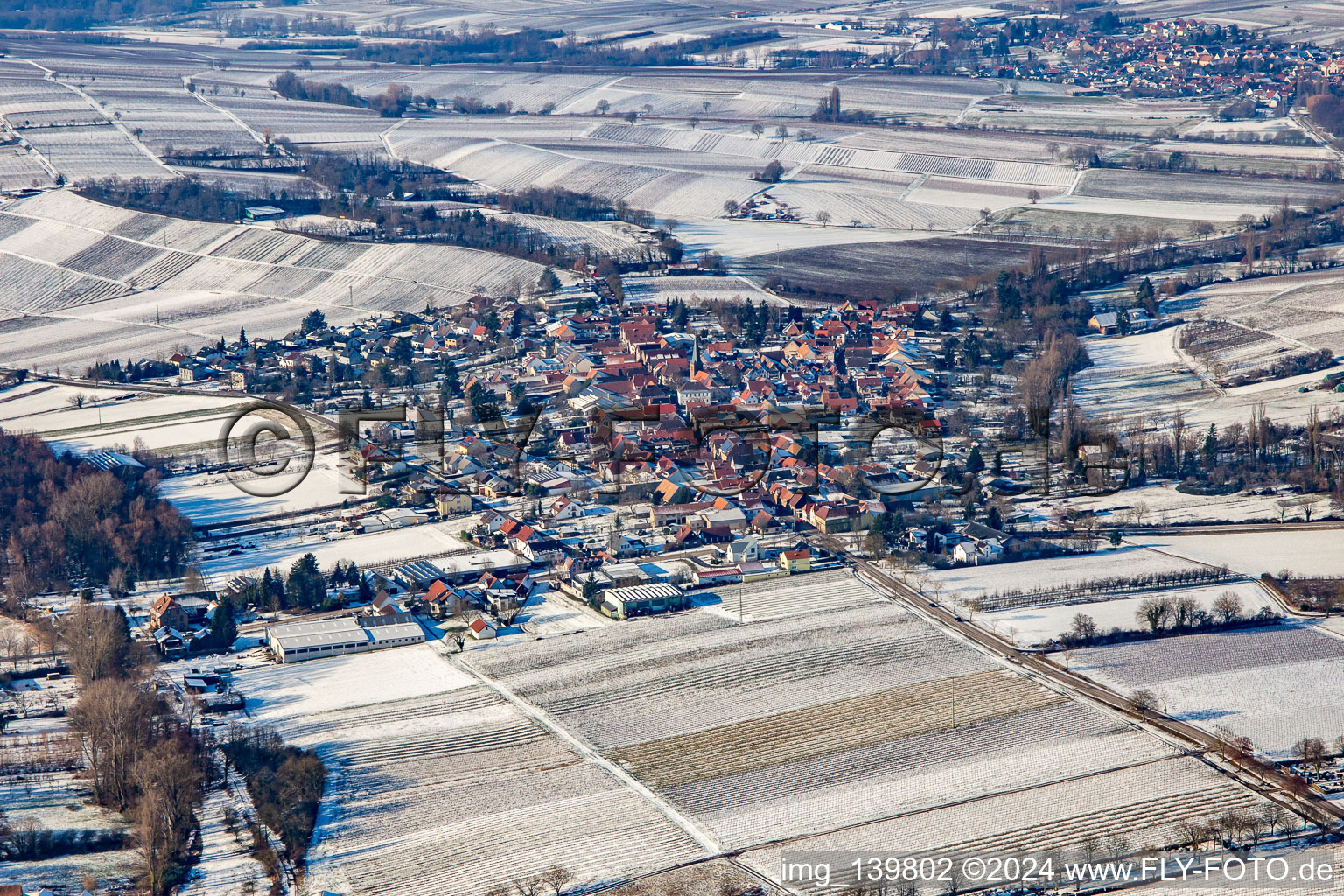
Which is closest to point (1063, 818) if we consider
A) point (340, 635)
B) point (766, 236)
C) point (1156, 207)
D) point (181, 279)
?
point (340, 635)

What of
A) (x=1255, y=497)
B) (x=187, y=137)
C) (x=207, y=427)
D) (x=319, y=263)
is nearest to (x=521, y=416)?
(x=207, y=427)

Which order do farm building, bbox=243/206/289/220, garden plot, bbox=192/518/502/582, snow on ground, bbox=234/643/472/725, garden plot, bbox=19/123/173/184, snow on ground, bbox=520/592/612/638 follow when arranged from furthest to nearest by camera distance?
garden plot, bbox=19/123/173/184 → farm building, bbox=243/206/289/220 → garden plot, bbox=192/518/502/582 → snow on ground, bbox=520/592/612/638 → snow on ground, bbox=234/643/472/725

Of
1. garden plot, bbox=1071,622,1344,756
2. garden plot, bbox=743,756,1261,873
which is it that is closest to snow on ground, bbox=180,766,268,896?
garden plot, bbox=743,756,1261,873

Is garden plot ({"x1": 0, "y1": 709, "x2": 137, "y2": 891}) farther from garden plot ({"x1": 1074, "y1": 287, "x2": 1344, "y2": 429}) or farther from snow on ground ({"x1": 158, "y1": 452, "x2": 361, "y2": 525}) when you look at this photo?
garden plot ({"x1": 1074, "y1": 287, "x2": 1344, "y2": 429})

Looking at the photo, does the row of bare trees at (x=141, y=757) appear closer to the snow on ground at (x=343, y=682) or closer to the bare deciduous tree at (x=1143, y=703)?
the snow on ground at (x=343, y=682)

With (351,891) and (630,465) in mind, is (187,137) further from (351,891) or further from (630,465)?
(351,891)

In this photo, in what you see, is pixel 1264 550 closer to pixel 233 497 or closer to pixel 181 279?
pixel 233 497

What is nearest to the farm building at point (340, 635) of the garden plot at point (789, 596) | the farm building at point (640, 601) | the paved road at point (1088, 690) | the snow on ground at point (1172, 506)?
the farm building at point (640, 601)
